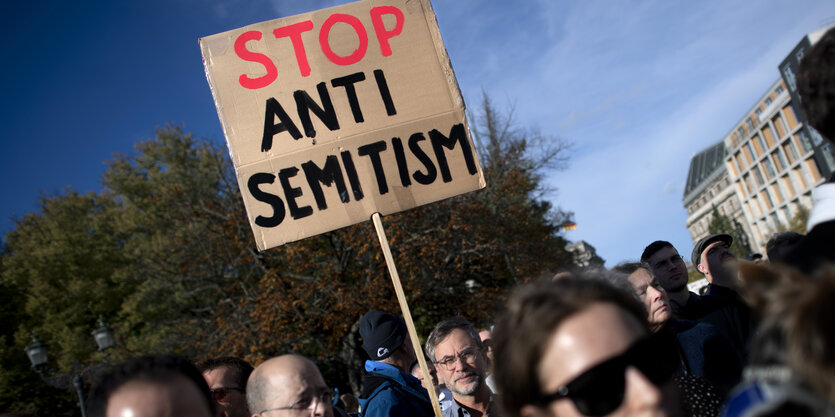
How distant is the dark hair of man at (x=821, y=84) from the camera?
1.51m

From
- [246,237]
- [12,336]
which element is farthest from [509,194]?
[12,336]

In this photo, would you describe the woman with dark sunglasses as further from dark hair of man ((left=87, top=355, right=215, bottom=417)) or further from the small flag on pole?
the small flag on pole

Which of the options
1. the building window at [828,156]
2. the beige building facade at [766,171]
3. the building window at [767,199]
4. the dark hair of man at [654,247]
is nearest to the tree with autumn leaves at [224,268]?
the dark hair of man at [654,247]

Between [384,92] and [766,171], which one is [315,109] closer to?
[384,92]

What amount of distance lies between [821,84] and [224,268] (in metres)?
18.0

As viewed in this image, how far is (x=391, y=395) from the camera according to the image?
3.53 metres

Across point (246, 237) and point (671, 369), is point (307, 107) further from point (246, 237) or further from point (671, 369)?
point (246, 237)

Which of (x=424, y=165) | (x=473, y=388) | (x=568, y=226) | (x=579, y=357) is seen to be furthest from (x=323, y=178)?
(x=568, y=226)

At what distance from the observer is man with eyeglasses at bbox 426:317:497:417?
3.68m

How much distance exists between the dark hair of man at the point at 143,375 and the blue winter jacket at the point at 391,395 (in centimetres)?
149

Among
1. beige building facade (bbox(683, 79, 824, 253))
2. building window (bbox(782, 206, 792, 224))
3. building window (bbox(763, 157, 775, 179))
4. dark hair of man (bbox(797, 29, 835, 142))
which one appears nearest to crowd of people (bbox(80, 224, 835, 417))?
dark hair of man (bbox(797, 29, 835, 142))

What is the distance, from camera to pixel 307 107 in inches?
141

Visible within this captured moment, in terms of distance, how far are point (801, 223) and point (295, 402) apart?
68.4 metres

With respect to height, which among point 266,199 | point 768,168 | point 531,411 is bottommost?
point 531,411
